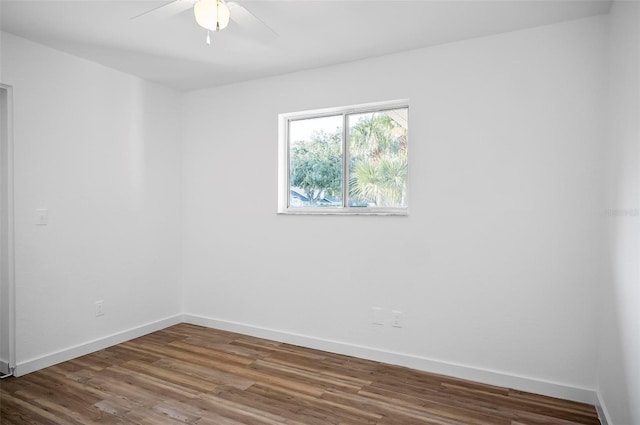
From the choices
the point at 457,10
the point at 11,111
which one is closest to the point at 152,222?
the point at 11,111

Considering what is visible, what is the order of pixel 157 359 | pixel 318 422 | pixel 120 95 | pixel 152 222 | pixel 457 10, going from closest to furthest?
pixel 318 422
pixel 457 10
pixel 157 359
pixel 120 95
pixel 152 222

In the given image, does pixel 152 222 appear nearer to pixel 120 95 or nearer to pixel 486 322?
pixel 120 95

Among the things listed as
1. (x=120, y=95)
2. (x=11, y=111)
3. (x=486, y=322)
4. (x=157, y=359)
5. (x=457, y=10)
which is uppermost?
(x=457, y=10)

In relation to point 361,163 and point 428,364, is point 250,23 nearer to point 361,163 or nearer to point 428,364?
point 361,163

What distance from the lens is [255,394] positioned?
2.58m

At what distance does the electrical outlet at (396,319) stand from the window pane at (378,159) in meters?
0.86

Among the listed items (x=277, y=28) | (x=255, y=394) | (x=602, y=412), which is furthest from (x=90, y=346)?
(x=602, y=412)

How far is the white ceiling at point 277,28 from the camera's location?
236 cm

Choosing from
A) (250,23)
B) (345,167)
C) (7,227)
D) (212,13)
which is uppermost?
(250,23)

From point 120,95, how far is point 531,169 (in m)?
3.44

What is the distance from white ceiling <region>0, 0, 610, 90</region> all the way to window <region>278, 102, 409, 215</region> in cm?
49

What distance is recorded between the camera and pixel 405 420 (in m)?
2.27

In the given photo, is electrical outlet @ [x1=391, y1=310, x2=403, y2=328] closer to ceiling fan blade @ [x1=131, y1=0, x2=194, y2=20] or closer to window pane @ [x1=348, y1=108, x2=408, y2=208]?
window pane @ [x1=348, y1=108, x2=408, y2=208]

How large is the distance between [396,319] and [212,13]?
2.44 m
